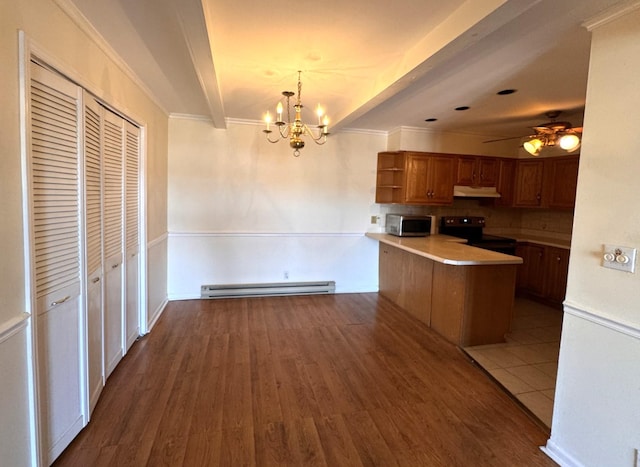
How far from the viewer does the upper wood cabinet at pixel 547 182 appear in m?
4.39

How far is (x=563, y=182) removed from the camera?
4.47 m

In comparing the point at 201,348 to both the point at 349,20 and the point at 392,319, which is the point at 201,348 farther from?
the point at 349,20

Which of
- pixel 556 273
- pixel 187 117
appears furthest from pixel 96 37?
pixel 556 273

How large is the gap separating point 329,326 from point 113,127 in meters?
2.78

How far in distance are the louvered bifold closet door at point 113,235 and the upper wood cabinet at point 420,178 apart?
3286mm

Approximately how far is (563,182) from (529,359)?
107 inches

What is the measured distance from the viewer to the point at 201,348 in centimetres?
312

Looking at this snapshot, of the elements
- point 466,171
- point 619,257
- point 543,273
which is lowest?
point 543,273

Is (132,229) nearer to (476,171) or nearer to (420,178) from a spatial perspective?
(420,178)

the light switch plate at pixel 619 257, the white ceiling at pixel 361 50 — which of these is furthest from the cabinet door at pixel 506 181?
the light switch plate at pixel 619 257

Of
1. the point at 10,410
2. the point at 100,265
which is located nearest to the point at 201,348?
the point at 100,265

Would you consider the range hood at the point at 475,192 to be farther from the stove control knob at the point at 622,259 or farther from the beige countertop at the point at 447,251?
the stove control knob at the point at 622,259

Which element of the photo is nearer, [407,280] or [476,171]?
[407,280]

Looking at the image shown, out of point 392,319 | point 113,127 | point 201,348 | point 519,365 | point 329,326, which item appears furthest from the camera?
point 392,319
